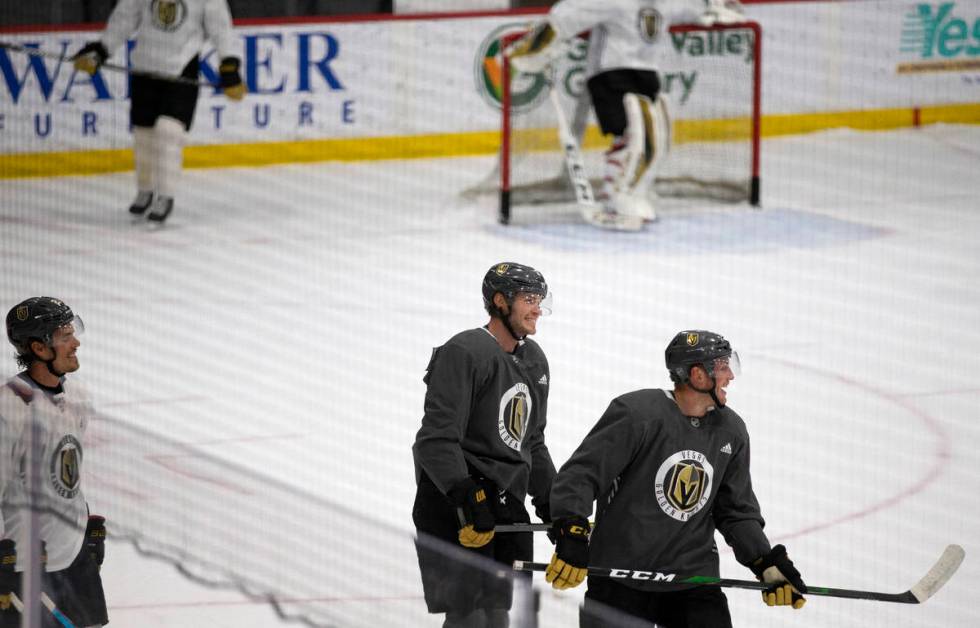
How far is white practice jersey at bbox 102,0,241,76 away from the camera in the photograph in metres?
9.62

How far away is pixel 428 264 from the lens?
889 centimetres

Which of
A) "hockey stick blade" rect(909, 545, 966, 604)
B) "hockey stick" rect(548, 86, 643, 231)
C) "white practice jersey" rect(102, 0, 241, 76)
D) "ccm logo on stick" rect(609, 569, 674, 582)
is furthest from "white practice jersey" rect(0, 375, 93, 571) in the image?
"hockey stick" rect(548, 86, 643, 231)

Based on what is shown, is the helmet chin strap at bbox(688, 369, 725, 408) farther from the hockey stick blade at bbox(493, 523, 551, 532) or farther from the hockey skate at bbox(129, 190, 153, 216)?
the hockey skate at bbox(129, 190, 153, 216)

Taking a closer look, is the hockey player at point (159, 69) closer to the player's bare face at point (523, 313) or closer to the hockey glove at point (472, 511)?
the player's bare face at point (523, 313)

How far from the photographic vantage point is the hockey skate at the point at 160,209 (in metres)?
9.62

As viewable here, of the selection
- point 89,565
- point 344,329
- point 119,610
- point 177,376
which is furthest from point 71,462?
point 344,329

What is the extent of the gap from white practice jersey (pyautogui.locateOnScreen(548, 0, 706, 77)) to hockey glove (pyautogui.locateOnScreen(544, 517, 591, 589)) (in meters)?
6.74

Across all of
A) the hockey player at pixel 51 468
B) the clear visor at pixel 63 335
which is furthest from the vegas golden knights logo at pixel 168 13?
the clear visor at pixel 63 335

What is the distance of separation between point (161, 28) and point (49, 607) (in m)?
7.17

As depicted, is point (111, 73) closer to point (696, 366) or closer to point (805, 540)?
point (805, 540)

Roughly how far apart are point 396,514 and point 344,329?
254cm

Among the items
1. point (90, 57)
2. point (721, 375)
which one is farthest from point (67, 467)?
point (90, 57)

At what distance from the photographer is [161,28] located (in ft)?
31.7

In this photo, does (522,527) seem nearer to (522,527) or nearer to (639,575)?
(522,527)
